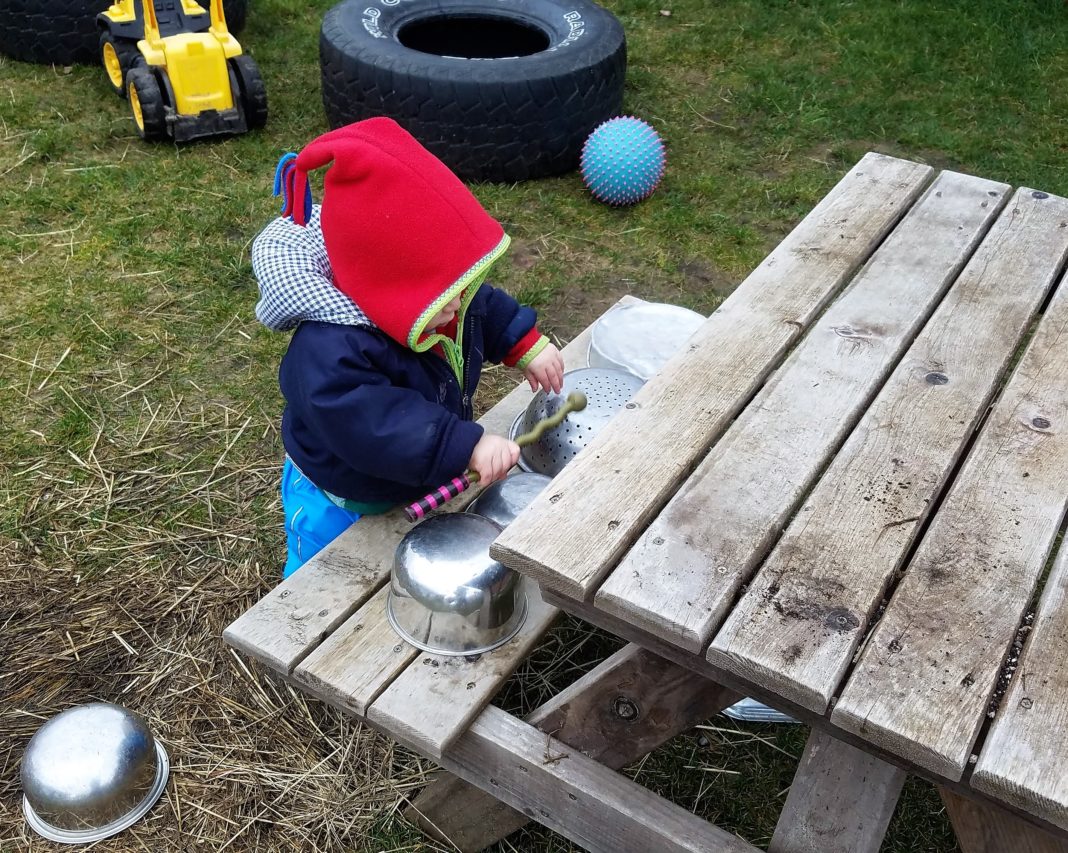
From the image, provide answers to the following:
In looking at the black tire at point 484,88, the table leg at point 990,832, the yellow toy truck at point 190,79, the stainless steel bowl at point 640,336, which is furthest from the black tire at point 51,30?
the table leg at point 990,832

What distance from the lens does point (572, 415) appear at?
247 centimetres

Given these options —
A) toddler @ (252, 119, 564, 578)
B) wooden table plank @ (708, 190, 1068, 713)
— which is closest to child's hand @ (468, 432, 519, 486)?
toddler @ (252, 119, 564, 578)

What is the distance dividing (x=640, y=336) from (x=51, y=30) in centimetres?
393

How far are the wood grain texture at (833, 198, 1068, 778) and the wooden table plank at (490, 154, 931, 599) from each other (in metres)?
0.40

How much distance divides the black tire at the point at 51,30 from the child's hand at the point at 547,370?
3934mm

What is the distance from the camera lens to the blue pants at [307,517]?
2338 mm

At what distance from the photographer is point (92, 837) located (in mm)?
2141

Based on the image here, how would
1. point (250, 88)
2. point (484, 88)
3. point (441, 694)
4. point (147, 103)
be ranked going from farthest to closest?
point (250, 88)
point (147, 103)
point (484, 88)
point (441, 694)

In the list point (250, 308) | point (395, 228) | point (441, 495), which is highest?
point (395, 228)

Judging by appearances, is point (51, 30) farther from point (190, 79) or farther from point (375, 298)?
point (375, 298)

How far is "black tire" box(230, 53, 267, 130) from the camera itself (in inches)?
181

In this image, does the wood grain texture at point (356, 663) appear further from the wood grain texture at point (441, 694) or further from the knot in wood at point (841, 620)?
the knot in wood at point (841, 620)

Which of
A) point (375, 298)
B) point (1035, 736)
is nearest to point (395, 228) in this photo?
point (375, 298)

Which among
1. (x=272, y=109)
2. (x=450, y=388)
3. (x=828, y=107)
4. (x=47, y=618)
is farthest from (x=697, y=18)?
(x=47, y=618)
